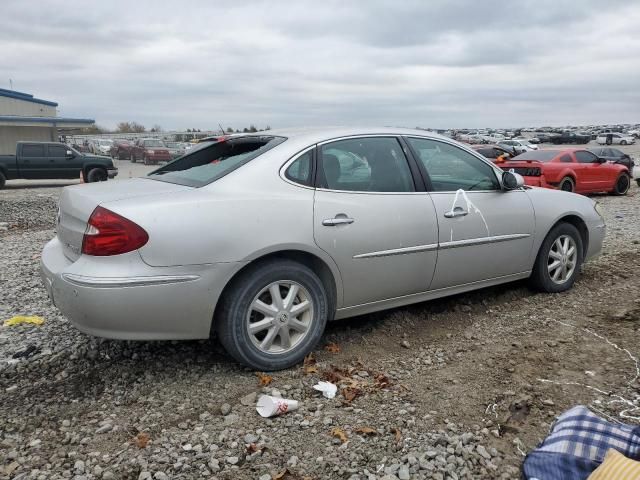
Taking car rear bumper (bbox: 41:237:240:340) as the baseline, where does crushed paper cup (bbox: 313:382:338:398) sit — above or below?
below

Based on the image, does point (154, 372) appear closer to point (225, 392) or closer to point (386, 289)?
point (225, 392)

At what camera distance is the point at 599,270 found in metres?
5.95

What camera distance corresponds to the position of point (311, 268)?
3.63 meters

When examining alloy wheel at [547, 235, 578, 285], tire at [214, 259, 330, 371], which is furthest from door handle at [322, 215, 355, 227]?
alloy wheel at [547, 235, 578, 285]

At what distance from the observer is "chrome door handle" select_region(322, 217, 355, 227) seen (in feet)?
11.6

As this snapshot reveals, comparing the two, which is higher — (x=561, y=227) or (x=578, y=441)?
(x=561, y=227)

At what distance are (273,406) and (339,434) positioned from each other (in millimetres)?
420

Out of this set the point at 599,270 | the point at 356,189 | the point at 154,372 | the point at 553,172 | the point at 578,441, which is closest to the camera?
the point at 578,441

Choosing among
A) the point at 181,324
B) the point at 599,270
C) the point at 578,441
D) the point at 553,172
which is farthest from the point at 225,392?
the point at 553,172

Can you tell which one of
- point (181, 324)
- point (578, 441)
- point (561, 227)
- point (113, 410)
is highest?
point (561, 227)

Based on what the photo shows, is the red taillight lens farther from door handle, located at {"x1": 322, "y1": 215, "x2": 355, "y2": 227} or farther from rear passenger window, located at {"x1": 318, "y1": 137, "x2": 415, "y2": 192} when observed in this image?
rear passenger window, located at {"x1": 318, "y1": 137, "x2": 415, "y2": 192}

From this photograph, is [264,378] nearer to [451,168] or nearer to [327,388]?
[327,388]

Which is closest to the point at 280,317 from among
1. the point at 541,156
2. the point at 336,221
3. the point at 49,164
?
the point at 336,221

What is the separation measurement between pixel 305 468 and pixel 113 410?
4.03 feet
